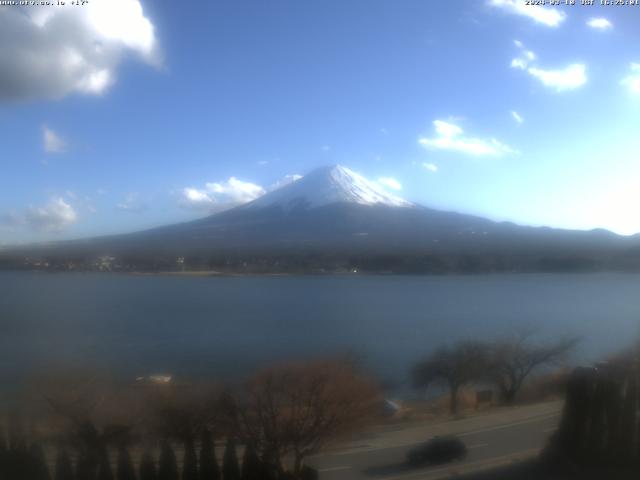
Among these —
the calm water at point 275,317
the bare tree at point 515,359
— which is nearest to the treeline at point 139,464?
the calm water at point 275,317

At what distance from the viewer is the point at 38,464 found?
8.82ft

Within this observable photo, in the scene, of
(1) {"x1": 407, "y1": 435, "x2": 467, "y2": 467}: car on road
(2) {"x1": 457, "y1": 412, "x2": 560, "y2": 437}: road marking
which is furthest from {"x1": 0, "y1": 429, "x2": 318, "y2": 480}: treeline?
(2) {"x1": 457, "y1": 412, "x2": 560, "y2": 437}: road marking

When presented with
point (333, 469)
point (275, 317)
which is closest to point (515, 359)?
point (333, 469)

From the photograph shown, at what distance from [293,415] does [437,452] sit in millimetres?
814

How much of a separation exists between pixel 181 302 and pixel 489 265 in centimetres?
259

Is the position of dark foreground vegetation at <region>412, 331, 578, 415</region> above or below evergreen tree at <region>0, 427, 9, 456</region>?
above

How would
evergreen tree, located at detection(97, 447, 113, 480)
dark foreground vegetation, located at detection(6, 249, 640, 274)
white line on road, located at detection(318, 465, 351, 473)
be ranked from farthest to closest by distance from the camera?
dark foreground vegetation, located at detection(6, 249, 640, 274)
white line on road, located at detection(318, 465, 351, 473)
evergreen tree, located at detection(97, 447, 113, 480)

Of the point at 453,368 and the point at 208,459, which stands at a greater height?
the point at 453,368

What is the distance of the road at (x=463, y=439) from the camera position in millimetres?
2781

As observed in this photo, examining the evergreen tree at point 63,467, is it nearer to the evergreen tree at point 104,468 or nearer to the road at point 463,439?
the evergreen tree at point 104,468

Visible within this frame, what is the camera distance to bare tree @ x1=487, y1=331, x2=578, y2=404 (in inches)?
130

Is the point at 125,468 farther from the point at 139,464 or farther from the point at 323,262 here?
the point at 323,262

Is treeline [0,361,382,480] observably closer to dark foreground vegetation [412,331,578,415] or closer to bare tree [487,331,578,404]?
dark foreground vegetation [412,331,578,415]

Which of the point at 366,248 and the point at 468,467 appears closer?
the point at 468,467
